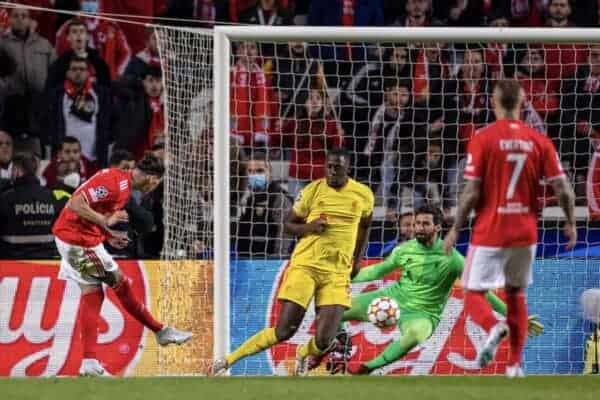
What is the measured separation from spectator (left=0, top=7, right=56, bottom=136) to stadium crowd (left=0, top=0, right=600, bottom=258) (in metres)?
0.01

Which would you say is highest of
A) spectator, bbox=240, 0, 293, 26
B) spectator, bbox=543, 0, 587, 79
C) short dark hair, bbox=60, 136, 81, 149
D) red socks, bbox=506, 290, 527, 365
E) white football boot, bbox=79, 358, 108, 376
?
spectator, bbox=240, 0, 293, 26

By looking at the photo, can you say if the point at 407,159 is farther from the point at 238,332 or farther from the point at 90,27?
the point at 90,27

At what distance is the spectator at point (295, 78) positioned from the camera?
1463 centimetres

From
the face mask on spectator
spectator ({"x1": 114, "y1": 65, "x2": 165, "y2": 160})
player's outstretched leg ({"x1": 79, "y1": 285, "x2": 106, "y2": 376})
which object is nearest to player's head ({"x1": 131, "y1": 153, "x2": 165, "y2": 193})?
player's outstretched leg ({"x1": 79, "y1": 285, "x2": 106, "y2": 376})

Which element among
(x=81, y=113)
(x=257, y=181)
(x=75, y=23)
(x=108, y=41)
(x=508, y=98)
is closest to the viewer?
(x=508, y=98)

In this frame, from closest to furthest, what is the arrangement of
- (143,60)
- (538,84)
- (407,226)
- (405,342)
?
(405,342), (407,226), (538,84), (143,60)

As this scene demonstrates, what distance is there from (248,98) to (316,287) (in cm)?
277

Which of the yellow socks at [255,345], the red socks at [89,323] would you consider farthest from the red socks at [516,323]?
the red socks at [89,323]

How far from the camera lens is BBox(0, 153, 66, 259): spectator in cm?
1430

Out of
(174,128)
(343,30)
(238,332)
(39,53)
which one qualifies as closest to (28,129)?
(39,53)

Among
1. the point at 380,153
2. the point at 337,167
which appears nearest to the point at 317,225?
the point at 337,167

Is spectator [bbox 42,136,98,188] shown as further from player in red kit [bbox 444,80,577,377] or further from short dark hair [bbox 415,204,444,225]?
player in red kit [bbox 444,80,577,377]

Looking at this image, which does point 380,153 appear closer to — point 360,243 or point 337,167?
point 360,243

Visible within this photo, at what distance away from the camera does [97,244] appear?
12.4 m
